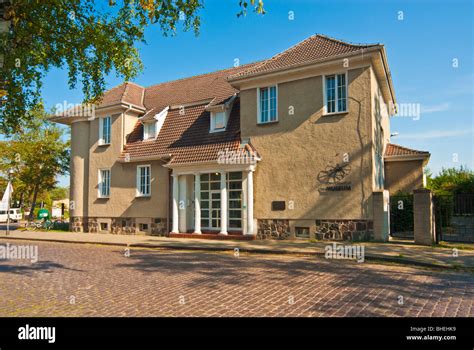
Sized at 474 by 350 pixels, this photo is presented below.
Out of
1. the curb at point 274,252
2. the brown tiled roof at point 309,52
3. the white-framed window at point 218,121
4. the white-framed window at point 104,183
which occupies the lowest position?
the curb at point 274,252

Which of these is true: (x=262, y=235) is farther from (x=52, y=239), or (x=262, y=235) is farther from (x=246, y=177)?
(x=52, y=239)

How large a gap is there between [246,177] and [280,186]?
5.38ft

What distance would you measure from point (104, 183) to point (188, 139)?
6825 millimetres

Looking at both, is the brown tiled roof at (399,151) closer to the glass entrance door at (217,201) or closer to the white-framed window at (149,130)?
the glass entrance door at (217,201)

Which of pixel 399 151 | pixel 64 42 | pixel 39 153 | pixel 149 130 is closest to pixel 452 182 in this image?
pixel 399 151

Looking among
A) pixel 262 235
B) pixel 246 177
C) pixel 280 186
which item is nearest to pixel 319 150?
pixel 280 186

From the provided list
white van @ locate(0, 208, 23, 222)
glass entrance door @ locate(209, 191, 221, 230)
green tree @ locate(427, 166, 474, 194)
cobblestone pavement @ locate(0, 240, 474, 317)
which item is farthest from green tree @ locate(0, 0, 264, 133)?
white van @ locate(0, 208, 23, 222)

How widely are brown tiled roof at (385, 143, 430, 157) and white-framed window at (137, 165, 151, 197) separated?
A: 13026 mm

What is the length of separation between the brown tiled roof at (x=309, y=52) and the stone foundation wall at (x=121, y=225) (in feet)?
29.1

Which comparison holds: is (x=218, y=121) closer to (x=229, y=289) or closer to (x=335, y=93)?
(x=335, y=93)

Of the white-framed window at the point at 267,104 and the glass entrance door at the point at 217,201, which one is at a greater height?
the white-framed window at the point at 267,104

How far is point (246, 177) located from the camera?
17234 mm

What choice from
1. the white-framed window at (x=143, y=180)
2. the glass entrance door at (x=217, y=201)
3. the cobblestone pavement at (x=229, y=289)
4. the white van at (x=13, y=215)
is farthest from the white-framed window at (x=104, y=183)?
the white van at (x=13, y=215)

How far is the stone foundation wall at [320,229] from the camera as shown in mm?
14838
